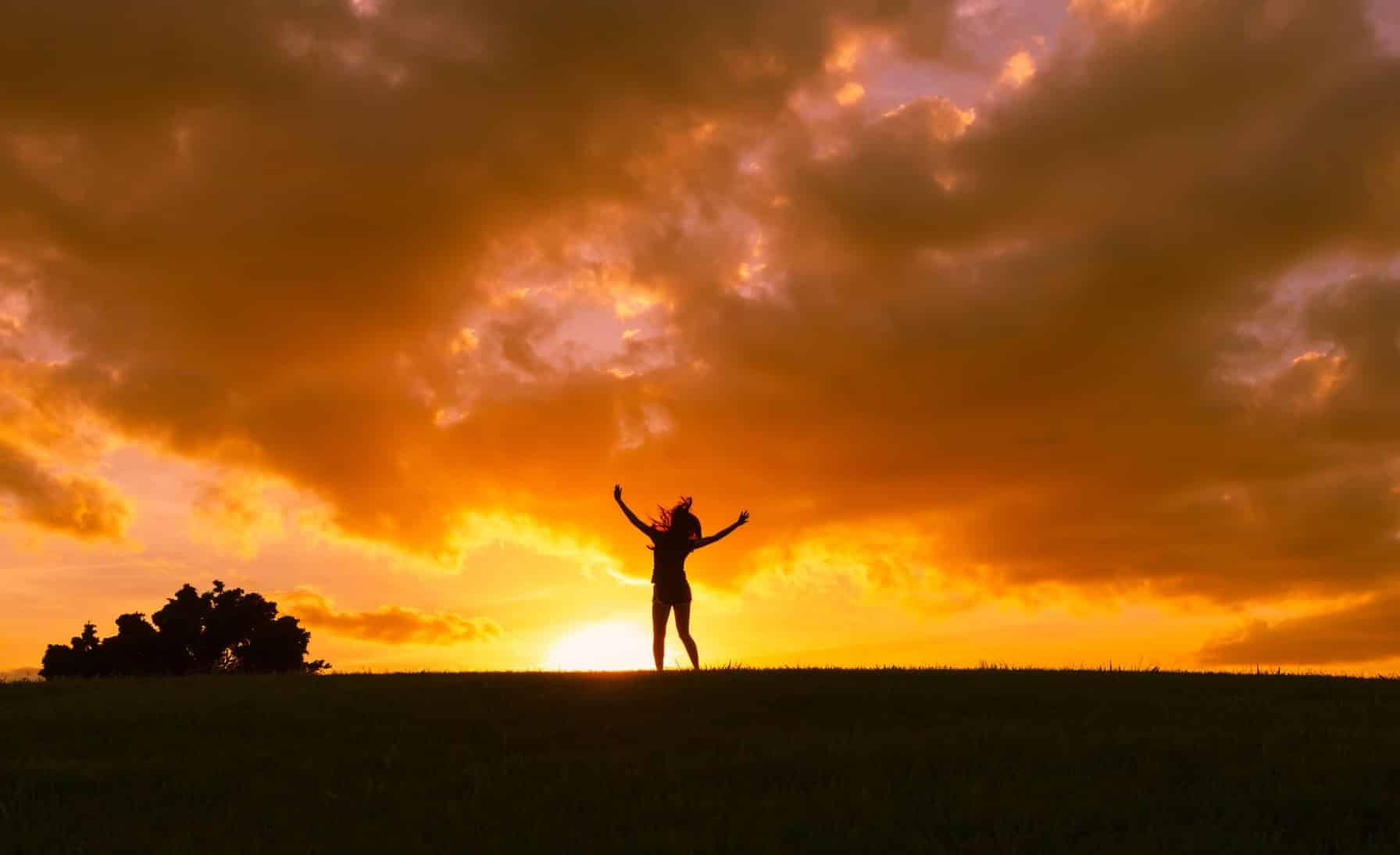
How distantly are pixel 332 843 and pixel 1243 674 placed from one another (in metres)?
19.0

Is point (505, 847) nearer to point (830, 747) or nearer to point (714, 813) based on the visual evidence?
point (714, 813)

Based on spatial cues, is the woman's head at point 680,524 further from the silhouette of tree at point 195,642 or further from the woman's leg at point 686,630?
the silhouette of tree at point 195,642

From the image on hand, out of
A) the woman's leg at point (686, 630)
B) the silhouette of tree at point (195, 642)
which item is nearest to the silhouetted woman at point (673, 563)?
the woman's leg at point (686, 630)

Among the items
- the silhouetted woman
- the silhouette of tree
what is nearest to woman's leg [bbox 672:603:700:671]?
the silhouetted woman

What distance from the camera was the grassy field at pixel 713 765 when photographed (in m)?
12.5

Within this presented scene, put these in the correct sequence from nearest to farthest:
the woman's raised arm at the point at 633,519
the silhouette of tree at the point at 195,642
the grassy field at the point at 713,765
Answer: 1. the grassy field at the point at 713,765
2. the woman's raised arm at the point at 633,519
3. the silhouette of tree at the point at 195,642

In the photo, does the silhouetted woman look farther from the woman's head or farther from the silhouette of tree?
the silhouette of tree

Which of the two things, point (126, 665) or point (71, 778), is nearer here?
point (71, 778)

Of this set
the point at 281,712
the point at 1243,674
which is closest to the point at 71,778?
the point at 281,712

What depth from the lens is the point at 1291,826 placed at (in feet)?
41.4

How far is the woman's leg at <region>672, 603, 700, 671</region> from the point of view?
969 inches

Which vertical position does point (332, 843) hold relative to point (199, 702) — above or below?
below

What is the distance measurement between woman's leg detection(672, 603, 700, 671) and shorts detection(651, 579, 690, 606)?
10 centimetres

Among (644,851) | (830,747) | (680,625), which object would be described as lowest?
(644,851)
